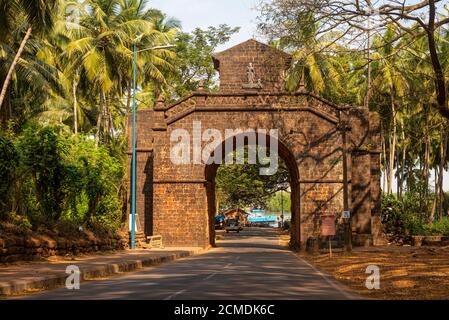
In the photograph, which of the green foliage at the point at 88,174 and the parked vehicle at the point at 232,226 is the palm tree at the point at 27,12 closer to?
the green foliage at the point at 88,174

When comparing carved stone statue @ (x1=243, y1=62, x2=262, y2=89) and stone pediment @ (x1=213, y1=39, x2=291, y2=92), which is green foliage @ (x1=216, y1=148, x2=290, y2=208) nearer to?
stone pediment @ (x1=213, y1=39, x2=291, y2=92)

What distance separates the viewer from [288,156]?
37062 millimetres

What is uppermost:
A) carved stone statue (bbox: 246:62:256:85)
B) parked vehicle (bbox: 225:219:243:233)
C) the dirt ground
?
carved stone statue (bbox: 246:62:256:85)

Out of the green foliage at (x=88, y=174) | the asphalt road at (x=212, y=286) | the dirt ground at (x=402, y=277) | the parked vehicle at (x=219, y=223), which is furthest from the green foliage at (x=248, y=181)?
the asphalt road at (x=212, y=286)

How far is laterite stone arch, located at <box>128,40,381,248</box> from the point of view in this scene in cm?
3466

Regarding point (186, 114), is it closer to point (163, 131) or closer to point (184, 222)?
point (163, 131)

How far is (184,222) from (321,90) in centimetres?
2197

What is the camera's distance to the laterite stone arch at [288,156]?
34656 millimetres

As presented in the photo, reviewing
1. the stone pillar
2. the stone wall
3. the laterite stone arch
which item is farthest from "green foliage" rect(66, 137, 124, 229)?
the laterite stone arch

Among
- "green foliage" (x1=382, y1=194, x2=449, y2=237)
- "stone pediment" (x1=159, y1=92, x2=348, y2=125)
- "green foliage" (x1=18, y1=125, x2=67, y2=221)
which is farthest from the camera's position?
"green foliage" (x1=382, y1=194, x2=449, y2=237)

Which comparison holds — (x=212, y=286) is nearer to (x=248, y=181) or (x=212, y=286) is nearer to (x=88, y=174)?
(x=88, y=174)

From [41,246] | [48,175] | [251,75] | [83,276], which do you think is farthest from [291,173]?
[83,276]

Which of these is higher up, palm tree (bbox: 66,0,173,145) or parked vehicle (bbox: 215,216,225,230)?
palm tree (bbox: 66,0,173,145)
